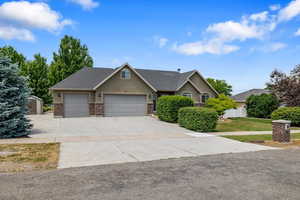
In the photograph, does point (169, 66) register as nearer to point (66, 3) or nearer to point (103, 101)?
point (103, 101)

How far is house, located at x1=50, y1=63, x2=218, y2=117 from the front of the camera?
64.7 feet

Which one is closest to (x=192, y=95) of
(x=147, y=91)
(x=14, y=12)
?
(x=147, y=91)

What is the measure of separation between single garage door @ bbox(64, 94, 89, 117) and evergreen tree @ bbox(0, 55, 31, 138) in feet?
28.9

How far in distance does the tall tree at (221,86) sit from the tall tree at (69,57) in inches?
1158

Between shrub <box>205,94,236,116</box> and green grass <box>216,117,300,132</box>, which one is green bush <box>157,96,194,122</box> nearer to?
green grass <box>216,117,300,132</box>

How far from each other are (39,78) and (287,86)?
32.1 meters

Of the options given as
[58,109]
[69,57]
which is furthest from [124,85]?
[69,57]

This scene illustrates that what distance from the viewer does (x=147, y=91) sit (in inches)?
876

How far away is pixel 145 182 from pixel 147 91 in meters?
17.9

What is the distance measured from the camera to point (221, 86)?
53.3 m

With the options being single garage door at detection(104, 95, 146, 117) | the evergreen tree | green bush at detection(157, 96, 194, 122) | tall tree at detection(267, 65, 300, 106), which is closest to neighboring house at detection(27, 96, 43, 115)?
single garage door at detection(104, 95, 146, 117)

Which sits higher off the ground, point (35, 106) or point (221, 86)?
point (221, 86)

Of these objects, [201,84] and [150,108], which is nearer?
[150,108]

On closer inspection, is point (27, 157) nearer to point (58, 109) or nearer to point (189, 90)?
point (58, 109)
